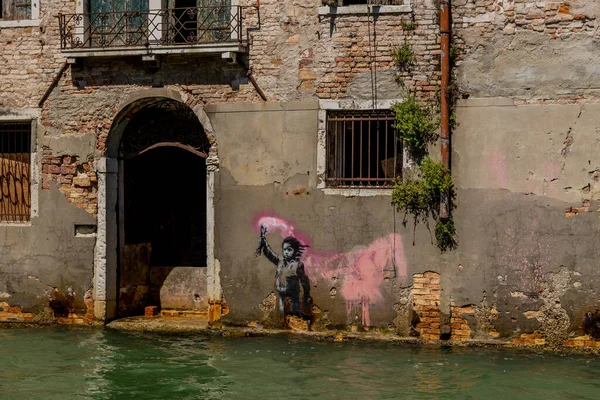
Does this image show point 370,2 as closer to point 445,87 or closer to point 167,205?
point 445,87

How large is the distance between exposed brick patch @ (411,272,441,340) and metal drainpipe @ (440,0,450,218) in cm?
85

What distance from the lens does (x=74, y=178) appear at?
41.2 feet

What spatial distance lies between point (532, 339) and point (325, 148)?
357 centimetres

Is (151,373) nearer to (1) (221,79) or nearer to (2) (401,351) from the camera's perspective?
(2) (401,351)

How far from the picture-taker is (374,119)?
37.7ft

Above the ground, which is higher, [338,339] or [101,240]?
[101,240]

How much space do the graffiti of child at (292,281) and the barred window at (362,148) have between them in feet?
3.25

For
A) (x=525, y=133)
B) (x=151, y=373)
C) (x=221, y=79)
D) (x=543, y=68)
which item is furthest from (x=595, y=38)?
(x=151, y=373)

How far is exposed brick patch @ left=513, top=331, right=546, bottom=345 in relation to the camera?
35.7 feet

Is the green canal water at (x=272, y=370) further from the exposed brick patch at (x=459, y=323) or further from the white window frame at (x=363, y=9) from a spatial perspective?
the white window frame at (x=363, y=9)

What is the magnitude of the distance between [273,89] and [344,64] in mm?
1026

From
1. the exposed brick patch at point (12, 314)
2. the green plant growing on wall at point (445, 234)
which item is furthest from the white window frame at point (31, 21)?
the green plant growing on wall at point (445, 234)

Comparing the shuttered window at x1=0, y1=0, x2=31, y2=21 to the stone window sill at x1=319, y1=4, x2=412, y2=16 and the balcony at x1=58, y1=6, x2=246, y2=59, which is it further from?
the stone window sill at x1=319, y1=4, x2=412, y2=16

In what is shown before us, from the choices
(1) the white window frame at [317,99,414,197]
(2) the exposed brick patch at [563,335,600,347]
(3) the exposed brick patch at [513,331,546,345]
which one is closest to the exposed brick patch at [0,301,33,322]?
(1) the white window frame at [317,99,414,197]
